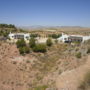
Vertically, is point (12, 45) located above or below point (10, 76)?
above

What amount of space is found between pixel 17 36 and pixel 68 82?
41669mm

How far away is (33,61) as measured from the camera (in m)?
27.6

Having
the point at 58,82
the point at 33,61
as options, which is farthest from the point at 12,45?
the point at 58,82

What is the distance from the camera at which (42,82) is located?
59.4ft

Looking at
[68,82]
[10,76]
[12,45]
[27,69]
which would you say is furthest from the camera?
[12,45]

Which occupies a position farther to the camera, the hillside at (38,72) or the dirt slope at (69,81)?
the hillside at (38,72)

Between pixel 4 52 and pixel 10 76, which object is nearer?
pixel 10 76

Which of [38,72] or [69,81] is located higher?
[69,81]

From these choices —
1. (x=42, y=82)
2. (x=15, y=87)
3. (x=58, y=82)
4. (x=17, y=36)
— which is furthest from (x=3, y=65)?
(x=17, y=36)

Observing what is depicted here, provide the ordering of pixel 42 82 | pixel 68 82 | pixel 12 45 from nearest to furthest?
pixel 68 82, pixel 42 82, pixel 12 45

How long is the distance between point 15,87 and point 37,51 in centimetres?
1684

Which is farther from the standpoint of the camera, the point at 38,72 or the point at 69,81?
the point at 38,72

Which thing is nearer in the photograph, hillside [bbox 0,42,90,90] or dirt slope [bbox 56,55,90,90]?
dirt slope [bbox 56,55,90,90]

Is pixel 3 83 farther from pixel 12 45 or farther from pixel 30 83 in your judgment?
pixel 12 45
